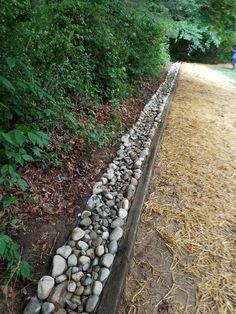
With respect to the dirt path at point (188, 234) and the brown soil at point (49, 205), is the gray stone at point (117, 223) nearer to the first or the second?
the dirt path at point (188, 234)

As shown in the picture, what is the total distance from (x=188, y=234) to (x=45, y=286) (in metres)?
1.12

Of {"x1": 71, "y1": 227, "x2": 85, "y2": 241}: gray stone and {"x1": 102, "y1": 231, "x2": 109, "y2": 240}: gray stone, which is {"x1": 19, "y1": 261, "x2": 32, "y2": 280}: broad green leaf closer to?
{"x1": 71, "y1": 227, "x2": 85, "y2": 241}: gray stone

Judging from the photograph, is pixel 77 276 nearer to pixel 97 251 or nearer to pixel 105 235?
pixel 97 251

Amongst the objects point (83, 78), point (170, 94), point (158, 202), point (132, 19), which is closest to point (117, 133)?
point (83, 78)

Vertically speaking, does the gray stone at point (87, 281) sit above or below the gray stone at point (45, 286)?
below

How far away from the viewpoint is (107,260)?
174 cm

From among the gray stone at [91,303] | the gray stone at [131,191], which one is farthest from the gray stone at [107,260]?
the gray stone at [131,191]

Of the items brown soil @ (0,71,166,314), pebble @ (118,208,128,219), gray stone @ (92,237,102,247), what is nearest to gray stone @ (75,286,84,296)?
brown soil @ (0,71,166,314)

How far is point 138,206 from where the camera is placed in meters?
2.27

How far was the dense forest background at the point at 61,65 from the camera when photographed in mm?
1951

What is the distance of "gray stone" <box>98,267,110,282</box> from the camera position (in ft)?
5.36

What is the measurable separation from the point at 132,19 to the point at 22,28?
4.01 meters

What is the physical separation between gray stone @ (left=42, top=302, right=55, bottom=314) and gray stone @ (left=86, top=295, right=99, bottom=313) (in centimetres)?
19

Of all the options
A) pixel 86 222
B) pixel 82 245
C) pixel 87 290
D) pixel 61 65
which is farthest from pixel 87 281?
pixel 61 65
